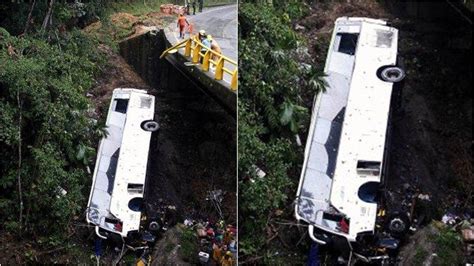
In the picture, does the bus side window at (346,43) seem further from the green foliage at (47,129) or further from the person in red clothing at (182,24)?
the green foliage at (47,129)

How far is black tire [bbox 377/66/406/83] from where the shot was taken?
2.86m

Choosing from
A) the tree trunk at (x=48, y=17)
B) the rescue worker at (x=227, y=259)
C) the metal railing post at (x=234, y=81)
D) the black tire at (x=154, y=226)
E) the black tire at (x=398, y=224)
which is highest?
the tree trunk at (x=48, y=17)

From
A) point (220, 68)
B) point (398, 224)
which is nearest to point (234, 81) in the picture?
point (220, 68)

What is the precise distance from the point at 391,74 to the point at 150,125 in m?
1.09

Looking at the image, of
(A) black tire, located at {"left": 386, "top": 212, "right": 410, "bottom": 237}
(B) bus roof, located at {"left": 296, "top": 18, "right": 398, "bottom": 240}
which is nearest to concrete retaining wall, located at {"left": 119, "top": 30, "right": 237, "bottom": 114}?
(B) bus roof, located at {"left": 296, "top": 18, "right": 398, "bottom": 240}

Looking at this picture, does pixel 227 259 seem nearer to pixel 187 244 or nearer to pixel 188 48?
pixel 187 244

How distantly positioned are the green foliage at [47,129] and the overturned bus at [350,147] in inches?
43.6

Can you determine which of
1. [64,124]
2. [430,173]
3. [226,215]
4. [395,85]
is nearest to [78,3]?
[64,124]

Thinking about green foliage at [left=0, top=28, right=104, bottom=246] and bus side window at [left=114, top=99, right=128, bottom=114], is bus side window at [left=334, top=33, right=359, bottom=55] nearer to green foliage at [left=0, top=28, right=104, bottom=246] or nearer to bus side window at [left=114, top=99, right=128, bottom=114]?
bus side window at [left=114, top=99, right=128, bottom=114]

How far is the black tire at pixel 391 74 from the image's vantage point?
2.86m

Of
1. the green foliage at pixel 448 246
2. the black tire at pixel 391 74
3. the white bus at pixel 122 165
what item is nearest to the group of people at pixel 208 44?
the white bus at pixel 122 165

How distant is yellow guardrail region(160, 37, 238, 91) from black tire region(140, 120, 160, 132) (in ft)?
0.99

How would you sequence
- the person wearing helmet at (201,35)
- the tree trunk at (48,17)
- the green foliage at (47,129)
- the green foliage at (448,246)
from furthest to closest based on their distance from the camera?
1. the tree trunk at (48,17)
2. the green foliage at (47,129)
3. the person wearing helmet at (201,35)
4. the green foliage at (448,246)

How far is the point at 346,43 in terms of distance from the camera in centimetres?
286
